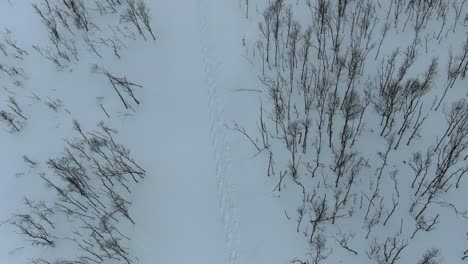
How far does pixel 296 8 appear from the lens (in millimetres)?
21250

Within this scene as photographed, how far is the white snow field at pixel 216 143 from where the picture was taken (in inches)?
674

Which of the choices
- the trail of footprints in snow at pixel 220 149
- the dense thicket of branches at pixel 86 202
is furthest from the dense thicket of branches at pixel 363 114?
the dense thicket of branches at pixel 86 202

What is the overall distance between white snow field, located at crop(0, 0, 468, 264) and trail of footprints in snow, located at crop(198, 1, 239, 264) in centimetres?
5

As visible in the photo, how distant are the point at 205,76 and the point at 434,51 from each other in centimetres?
942

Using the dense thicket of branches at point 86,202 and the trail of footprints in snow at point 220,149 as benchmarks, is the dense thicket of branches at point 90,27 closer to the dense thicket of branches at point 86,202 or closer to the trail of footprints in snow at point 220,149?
the trail of footprints in snow at point 220,149

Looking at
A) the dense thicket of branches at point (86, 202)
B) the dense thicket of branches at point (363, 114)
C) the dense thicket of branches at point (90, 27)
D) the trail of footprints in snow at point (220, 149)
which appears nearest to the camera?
the dense thicket of branches at point (363, 114)

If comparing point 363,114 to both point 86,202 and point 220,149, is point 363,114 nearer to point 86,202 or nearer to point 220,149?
point 220,149

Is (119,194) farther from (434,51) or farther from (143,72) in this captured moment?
(434,51)

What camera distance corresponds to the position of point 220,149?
19188mm

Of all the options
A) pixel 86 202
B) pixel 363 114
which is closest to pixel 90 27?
pixel 86 202

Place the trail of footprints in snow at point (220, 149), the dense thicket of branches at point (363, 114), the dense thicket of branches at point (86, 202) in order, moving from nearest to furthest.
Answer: the dense thicket of branches at point (363, 114) < the trail of footprints in snow at point (220, 149) < the dense thicket of branches at point (86, 202)

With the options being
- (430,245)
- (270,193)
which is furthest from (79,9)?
(430,245)

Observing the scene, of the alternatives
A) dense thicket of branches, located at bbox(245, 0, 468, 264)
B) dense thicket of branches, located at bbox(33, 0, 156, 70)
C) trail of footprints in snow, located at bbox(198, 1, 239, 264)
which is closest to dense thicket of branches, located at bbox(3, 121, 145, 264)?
trail of footprints in snow, located at bbox(198, 1, 239, 264)

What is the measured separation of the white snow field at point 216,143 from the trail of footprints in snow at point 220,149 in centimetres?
5
